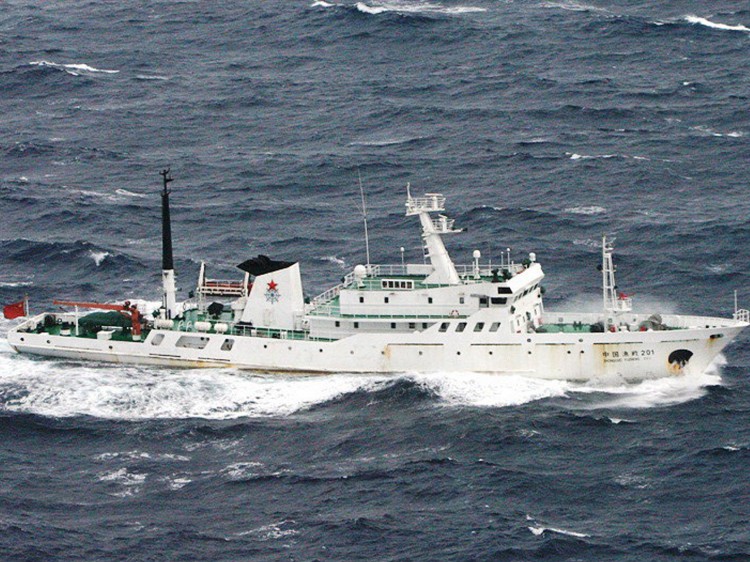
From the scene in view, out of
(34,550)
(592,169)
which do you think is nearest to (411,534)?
(34,550)

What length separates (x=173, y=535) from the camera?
251ft

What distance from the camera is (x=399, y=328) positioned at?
9806 centimetres

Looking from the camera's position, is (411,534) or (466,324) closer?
(411,534)

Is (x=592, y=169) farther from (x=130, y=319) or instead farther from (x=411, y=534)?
(x=411, y=534)

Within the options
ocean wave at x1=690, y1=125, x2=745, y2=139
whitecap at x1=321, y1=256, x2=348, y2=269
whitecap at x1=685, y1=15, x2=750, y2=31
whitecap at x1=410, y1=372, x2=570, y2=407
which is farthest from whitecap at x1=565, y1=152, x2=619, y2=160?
whitecap at x1=410, y1=372, x2=570, y2=407

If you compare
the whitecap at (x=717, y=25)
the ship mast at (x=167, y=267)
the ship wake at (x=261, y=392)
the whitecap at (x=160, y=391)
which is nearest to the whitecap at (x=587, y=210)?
the ship wake at (x=261, y=392)

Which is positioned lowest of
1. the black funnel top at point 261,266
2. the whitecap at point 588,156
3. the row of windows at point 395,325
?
the row of windows at point 395,325

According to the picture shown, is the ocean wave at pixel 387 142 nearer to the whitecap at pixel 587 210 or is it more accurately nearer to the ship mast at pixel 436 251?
the whitecap at pixel 587 210

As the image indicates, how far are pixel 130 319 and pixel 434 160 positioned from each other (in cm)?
3622

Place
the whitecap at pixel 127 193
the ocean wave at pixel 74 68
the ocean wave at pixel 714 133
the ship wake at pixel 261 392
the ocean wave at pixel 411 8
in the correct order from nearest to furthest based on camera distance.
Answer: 1. the ship wake at pixel 261 392
2. the whitecap at pixel 127 193
3. the ocean wave at pixel 714 133
4. the ocean wave at pixel 74 68
5. the ocean wave at pixel 411 8

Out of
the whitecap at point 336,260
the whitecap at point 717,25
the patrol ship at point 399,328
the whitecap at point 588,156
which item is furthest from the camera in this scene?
the whitecap at point 717,25

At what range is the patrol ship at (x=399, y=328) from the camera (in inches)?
3745

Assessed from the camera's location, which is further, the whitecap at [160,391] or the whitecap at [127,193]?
the whitecap at [127,193]

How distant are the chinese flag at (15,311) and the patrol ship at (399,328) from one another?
837 millimetres
